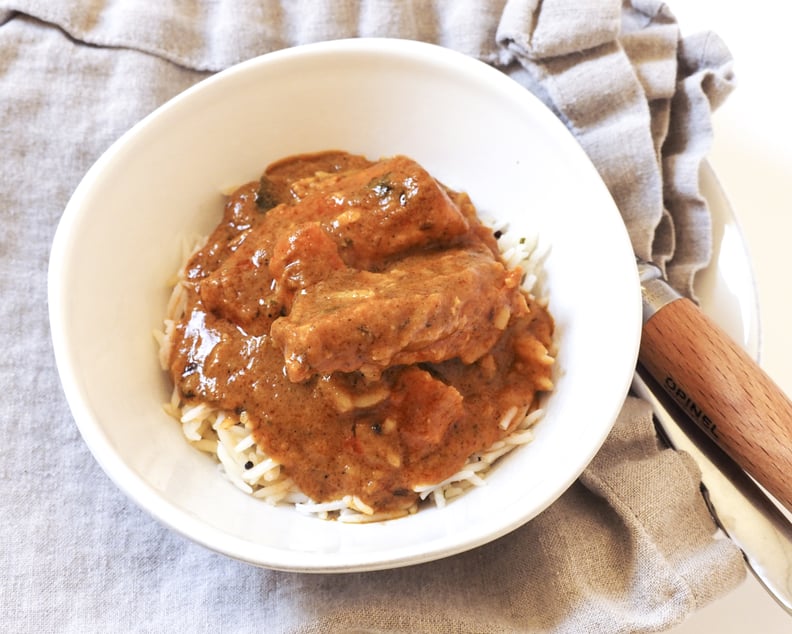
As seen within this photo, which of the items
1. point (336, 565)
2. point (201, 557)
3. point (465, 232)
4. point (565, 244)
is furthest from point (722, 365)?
point (201, 557)

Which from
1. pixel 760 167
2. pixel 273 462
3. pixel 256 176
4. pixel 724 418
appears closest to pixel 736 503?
pixel 724 418

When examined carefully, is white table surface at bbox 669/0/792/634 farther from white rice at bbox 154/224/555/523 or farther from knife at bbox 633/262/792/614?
white rice at bbox 154/224/555/523

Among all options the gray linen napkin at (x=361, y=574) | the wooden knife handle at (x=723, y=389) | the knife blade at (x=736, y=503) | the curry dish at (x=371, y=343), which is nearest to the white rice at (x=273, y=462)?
the curry dish at (x=371, y=343)

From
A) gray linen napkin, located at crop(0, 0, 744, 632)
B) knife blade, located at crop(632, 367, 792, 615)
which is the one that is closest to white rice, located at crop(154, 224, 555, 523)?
gray linen napkin, located at crop(0, 0, 744, 632)

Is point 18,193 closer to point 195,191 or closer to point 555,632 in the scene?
point 195,191

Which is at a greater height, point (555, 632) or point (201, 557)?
point (555, 632)

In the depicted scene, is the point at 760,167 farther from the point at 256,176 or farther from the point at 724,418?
the point at 256,176

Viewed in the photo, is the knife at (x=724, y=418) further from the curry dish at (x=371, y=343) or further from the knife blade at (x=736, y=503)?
the curry dish at (x=371, y=343)
